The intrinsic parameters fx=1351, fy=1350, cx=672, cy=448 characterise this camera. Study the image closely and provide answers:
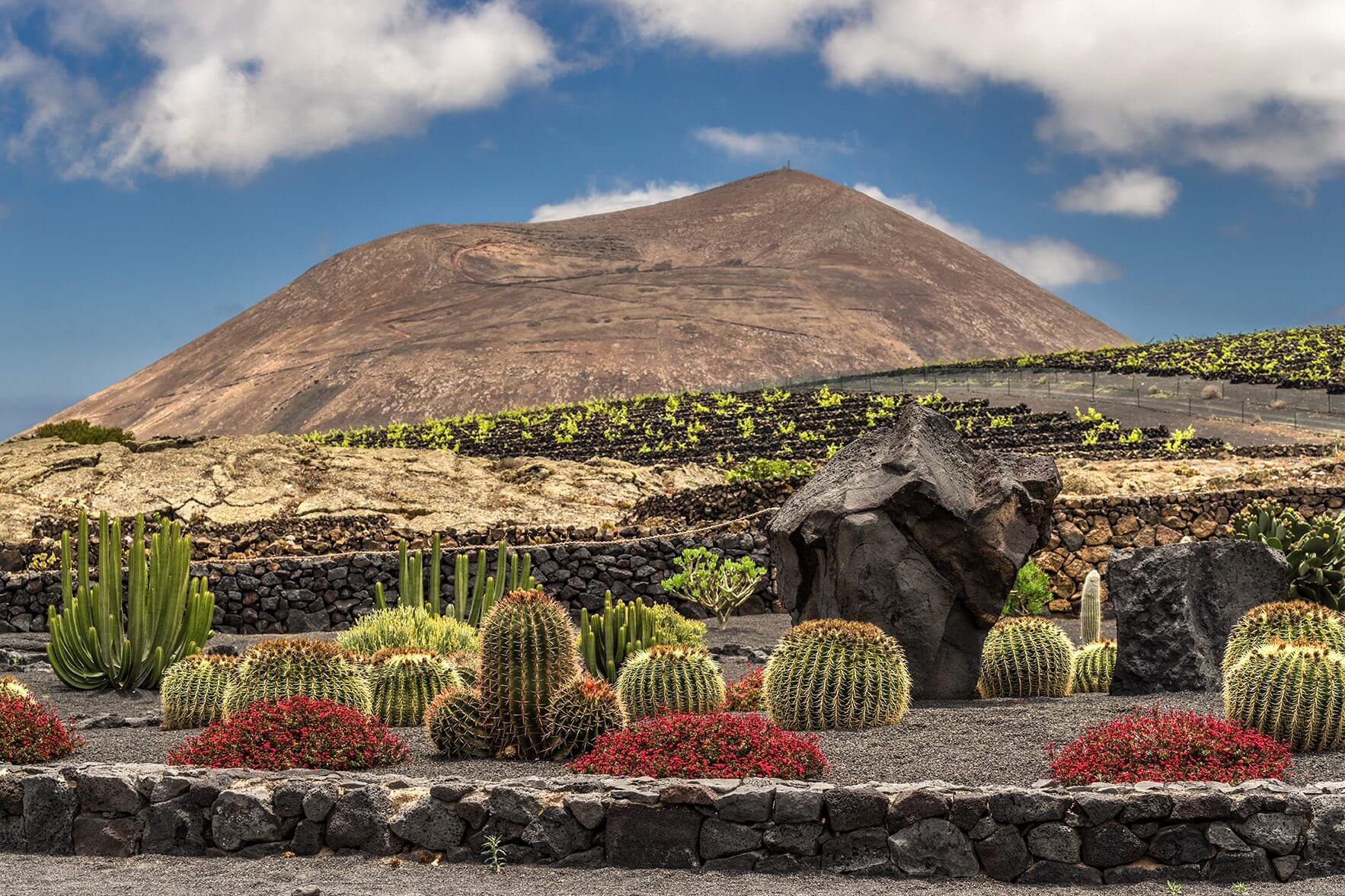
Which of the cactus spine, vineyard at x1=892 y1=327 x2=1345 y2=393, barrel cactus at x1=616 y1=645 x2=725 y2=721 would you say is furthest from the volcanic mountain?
barrel cactus at x1=616 y1=645 x2=725 y2=721

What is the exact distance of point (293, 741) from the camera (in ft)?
27.5

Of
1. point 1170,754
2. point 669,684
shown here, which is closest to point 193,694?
point 669,684

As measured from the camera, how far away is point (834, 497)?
11547 mm

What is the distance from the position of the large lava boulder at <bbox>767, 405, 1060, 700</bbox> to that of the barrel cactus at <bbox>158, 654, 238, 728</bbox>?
488 cm

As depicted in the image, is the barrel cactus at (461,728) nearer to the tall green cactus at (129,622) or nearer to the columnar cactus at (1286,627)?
the tall green cactus at (129,622)

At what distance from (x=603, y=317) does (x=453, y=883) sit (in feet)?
414

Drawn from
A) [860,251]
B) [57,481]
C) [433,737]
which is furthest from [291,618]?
[860,251]

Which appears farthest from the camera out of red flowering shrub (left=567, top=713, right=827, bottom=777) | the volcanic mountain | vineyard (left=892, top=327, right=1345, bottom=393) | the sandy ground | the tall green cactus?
the volcanic mountain

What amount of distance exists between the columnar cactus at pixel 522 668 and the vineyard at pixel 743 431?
2275cm

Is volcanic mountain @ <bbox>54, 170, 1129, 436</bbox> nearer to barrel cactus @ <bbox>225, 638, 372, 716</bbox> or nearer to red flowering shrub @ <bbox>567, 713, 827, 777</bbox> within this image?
barrel cactus @ <bbox>225, 638, 372, 716</bbox>

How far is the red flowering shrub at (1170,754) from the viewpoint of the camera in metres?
7.12

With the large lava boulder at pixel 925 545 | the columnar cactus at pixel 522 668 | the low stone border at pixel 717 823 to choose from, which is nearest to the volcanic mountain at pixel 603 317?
the large lava boulder at pixel 925 545

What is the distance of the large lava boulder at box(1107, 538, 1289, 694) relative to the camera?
11.0m

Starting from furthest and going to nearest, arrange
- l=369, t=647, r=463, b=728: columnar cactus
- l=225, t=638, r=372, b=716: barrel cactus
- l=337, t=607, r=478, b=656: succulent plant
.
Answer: l=337, t=607, r=478, b=656: succulent plant
l=369, t=647, r=463, b=728: columnar cactus
l=225, t=638, r=372, b=716: barrel cactus
